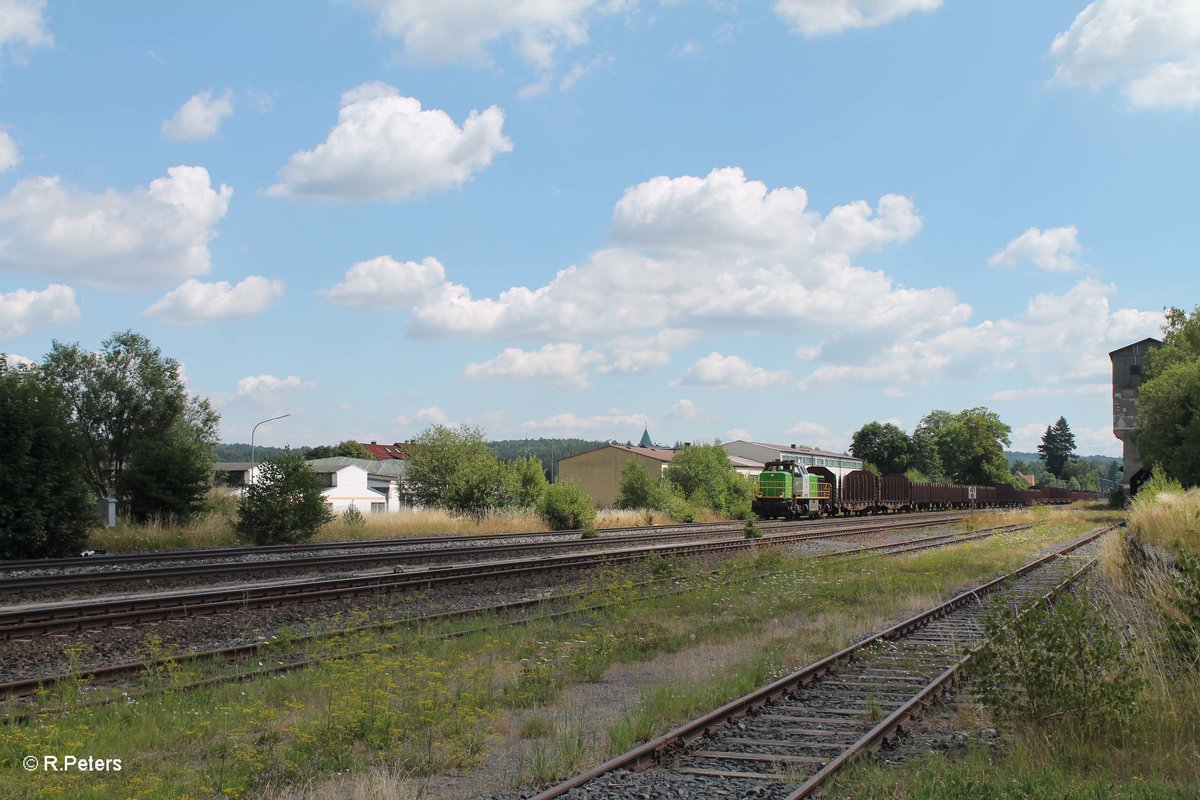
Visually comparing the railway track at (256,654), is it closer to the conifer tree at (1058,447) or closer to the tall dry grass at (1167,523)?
the tall dry grass at (1167,523)

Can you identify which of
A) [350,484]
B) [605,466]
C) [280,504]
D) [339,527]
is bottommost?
[339,527]

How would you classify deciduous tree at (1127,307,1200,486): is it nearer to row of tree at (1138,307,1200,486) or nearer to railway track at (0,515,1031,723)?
row of tree at (1138,307,1200,486)

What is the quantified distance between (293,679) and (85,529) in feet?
59.4

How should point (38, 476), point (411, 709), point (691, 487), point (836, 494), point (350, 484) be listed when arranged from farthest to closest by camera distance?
point (350, 484), point (691, 487), point (836, 494), point (38, 476), point (411, 709)

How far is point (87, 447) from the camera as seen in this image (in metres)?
26.3

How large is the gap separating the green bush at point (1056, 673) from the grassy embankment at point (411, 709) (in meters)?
2.44

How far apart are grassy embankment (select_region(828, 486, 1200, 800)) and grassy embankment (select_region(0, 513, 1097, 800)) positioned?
222 centimetres

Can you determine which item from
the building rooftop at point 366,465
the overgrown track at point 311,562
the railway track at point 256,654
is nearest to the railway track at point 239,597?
the overgrown track at point 311,562

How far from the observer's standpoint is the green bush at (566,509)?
40031mm

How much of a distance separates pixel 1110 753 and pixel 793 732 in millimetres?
2392

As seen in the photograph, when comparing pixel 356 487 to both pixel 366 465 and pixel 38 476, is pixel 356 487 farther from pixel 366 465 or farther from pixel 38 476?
pixel 38 476

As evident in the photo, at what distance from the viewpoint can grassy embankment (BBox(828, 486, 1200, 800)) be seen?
5.77 metres

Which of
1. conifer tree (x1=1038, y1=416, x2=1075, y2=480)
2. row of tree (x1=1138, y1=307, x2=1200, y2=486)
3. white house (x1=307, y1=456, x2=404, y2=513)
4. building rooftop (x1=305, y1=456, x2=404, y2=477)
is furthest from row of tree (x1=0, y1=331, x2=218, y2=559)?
conifer tree (x1=1038, y1=416, x2=1075, y2=480)

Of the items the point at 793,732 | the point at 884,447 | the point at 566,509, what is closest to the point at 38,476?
the point at 566,509
